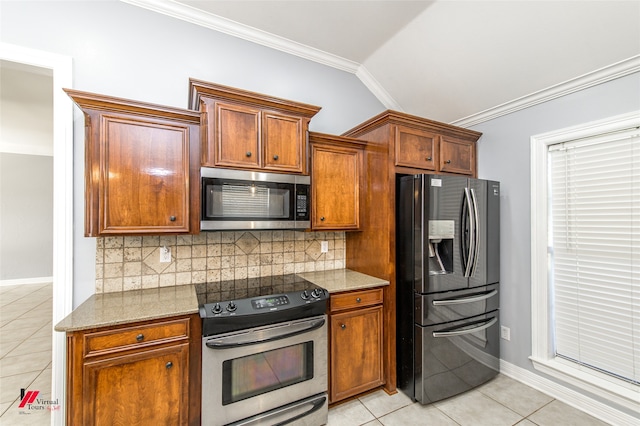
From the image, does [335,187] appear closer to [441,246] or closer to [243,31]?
[441,246]

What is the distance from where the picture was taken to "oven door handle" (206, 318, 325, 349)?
5.45 ft

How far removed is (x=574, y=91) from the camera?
220 cm

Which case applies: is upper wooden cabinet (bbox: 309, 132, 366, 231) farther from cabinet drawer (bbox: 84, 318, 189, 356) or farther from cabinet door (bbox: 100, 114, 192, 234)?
cabinet drawer (bbox: 84, 318, 189, 356)

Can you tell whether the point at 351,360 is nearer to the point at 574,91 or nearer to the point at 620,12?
the point at 574,91

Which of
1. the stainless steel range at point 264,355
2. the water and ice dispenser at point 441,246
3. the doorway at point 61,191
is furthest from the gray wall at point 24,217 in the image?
the water and ice dispenser at point 441,246

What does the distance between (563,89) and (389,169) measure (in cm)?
152

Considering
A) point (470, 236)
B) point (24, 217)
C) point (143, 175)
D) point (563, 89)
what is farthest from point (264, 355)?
point (24, 217)

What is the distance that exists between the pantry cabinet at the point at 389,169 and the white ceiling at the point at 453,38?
0.50 meters

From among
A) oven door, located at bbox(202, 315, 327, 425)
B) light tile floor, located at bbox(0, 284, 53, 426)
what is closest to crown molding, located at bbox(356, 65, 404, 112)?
oven door, located at bbox(202, 315, 327, 425)

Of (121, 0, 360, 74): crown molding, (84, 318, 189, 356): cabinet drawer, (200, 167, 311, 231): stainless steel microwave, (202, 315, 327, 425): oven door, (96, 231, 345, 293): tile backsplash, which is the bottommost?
(202, 315, 327, 425): oven door

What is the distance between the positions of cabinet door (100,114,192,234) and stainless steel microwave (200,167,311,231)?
Result: 174 mm

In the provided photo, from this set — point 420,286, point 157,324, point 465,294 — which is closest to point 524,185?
point 465,294

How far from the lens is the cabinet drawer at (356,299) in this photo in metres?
2.12

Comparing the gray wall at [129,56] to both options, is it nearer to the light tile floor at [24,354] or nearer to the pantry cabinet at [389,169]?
the pantry cabinet at [389,169]
